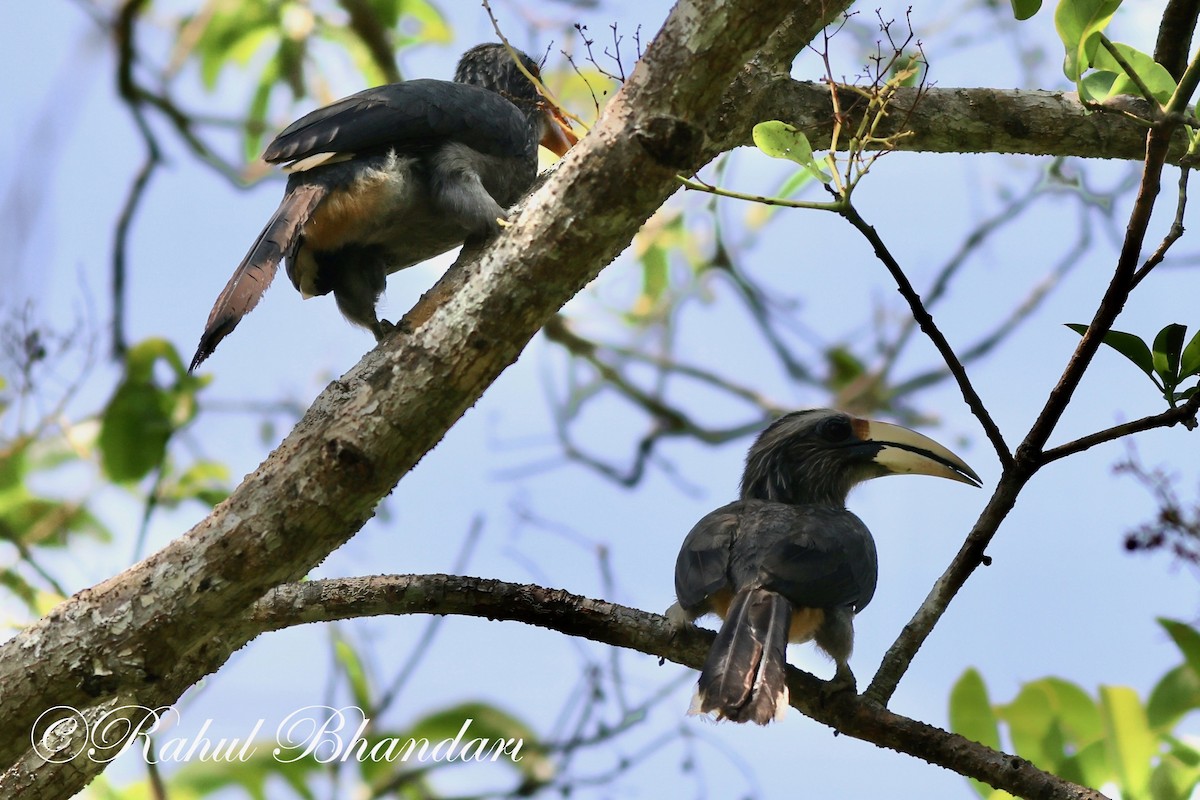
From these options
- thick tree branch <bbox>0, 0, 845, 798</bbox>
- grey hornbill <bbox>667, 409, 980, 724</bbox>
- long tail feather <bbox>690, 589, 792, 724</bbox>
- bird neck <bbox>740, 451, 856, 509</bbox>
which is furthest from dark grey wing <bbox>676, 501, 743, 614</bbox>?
thick tree branch <bbox>0, 0, 845, 798</bbox>

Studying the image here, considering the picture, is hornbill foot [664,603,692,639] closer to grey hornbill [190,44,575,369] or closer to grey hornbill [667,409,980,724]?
grey hornbill [667,409,980,724]

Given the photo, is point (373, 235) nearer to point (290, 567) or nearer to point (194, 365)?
point (194, 365)

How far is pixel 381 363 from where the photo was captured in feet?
8.28

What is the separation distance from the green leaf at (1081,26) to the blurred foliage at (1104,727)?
1525 millimetres

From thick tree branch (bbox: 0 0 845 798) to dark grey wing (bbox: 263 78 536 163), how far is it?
51.0 inches

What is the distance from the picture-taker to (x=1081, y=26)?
222 cm

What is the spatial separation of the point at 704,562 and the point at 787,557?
212mm

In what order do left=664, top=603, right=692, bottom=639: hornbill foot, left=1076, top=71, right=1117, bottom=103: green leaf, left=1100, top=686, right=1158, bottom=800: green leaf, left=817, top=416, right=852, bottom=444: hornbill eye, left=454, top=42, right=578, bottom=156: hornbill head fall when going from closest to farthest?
left=1076, top=71, right=1117, bottom=103: green leaf, left=664, top=603, right=692, bottom=639: hornbill foot, left=1100, top=686, right=1158, bottom=800: green leaf, left=817, top=416, right=852, bottom=444: hornbill eye, left=454, top=42, right=578, bottom=156: hornbill head

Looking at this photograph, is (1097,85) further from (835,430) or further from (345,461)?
(835,430)

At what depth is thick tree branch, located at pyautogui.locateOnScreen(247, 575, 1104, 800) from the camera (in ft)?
8.97

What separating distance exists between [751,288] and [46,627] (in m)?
4.15

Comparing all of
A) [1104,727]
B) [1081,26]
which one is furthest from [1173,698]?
[1081,26]

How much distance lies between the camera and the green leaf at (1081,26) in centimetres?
220

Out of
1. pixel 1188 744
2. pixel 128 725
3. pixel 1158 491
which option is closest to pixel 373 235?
pixel 128 725
